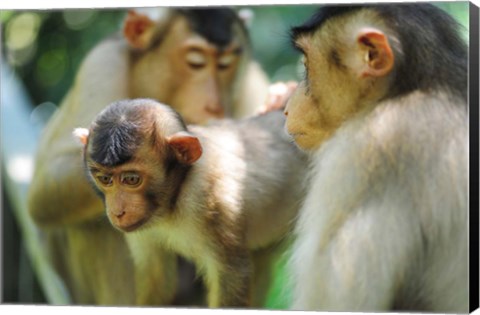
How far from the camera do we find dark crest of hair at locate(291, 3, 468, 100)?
4.62m

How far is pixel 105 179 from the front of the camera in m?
5.04

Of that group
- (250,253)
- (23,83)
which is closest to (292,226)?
(250,253)

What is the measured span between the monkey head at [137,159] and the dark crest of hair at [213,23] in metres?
0.85

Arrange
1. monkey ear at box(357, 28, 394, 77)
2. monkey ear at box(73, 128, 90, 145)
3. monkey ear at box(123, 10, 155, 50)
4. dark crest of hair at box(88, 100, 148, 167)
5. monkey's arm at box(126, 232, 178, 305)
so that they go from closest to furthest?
monkey ear at box(357, 28, 394, 77) → dark crest of hair at box(88, 100, 148, 167) → monkey ear at box(73, 128, 90, 145) → monkey's arm at box(126, 232, 178, 305) → monkey ear at box(123, 10, 155, 50)

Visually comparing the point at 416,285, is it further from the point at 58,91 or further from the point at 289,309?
the point at 58,91

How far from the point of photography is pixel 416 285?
451 cm

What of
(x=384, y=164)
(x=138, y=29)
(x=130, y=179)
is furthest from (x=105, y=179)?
(x=384, y=164)

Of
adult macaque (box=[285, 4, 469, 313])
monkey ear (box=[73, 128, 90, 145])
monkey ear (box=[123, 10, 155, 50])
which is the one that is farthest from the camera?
monkey ear (box=[123, 10, 155, 50])

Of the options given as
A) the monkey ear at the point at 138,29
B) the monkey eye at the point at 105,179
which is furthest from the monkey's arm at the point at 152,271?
the monkey ear at the point at 138,29

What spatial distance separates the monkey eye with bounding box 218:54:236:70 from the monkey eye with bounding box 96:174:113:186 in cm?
118

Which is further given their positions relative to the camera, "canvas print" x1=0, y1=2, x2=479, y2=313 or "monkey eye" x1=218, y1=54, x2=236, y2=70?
"monkey eye" x1=218, y1=54, x2=236, y2=70

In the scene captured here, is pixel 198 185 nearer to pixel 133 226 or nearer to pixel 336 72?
pixel 133 226

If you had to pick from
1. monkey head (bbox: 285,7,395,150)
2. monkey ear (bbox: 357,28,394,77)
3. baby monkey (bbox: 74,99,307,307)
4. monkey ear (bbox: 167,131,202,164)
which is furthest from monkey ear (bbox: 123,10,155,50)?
monkey ear (bbox: 357,28,394,77)

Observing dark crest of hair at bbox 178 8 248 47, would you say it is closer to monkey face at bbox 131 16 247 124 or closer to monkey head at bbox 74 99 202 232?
monkey face at bbox 131 16 247 124
